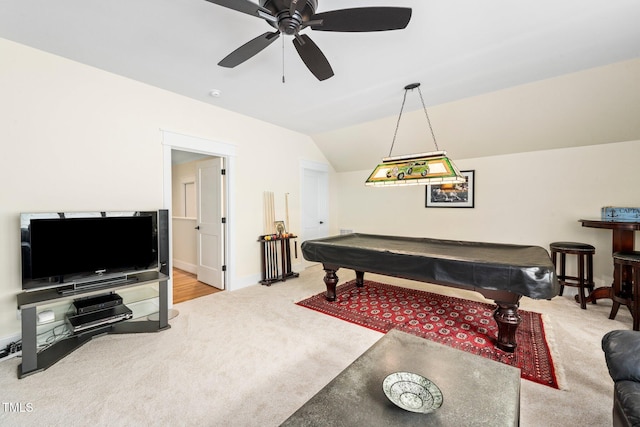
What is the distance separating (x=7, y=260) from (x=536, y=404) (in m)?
4.28

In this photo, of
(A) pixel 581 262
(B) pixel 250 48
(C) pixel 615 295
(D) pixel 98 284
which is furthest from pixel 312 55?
(C) pixel 615 295

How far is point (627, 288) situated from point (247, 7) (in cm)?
460

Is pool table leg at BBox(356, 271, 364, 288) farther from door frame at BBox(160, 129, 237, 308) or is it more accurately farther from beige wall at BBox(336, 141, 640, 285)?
door frame at BBox(160, 129, 237, 308)

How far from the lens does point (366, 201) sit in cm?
589

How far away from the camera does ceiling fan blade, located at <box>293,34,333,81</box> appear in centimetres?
174

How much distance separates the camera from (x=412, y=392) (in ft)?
4.06

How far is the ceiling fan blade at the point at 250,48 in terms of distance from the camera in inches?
68.0

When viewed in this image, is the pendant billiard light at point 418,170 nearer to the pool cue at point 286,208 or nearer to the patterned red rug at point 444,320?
the patterned red rug at point 444,320

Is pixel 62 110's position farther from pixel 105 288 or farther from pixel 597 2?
pixel 597 2

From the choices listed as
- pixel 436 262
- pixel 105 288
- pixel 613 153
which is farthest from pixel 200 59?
pixel 613 153

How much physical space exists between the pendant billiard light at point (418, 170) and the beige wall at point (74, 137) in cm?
244

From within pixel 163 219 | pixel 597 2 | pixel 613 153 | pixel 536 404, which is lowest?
pixel 536 404

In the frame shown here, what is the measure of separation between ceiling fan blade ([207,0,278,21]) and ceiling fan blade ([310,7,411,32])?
266mm

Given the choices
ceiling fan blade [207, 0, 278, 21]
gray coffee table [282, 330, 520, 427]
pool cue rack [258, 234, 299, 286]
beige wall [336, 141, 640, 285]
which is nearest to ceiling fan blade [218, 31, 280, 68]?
ceiling fan blade [207, 0, 278, 21]
